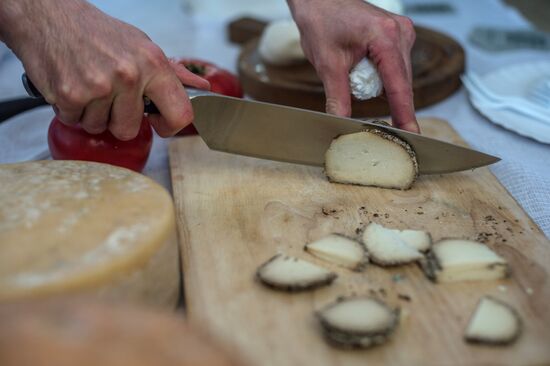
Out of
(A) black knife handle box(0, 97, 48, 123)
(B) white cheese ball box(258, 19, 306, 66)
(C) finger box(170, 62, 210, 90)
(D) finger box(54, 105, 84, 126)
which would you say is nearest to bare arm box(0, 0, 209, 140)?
(D) finger box(54, 105, 84, 126)

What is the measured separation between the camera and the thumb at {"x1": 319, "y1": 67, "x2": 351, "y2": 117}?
1.80 metres

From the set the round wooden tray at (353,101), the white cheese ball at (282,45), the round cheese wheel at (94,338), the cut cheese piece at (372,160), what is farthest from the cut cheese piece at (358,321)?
the white cheese ball at (282,45)

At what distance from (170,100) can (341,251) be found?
21.7 inches

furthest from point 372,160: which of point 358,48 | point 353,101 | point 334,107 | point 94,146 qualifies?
point 94,146

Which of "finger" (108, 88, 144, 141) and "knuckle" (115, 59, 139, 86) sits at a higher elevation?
"knuckle" (115, 59, 139, 86)

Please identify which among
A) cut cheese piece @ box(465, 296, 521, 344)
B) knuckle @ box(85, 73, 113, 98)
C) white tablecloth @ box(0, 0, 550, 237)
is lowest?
white tablecloth @ box(0, 0, 550, 237)

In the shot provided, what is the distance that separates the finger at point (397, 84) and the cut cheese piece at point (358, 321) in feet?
2.32

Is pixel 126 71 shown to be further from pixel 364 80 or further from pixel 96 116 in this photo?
pixel 364 80

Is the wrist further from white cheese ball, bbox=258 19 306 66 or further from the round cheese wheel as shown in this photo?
white cheese ball, bbox=258 19 306 66

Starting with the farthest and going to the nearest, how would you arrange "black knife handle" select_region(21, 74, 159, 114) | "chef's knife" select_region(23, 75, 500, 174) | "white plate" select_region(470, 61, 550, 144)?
"white plate" select_region(470, 61, 550, 144) < "chef's knife" select_region(23, 75, 500, 174) < "black knife handle" select_region(21, 74, 159, 114)

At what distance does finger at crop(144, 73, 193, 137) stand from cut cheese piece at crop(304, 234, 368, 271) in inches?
18.0

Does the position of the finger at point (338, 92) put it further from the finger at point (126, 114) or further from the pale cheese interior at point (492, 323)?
the pale cheese interior at point (492, 323)

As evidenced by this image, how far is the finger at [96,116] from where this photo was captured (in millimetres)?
1514

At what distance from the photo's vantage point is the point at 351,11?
1831mm
